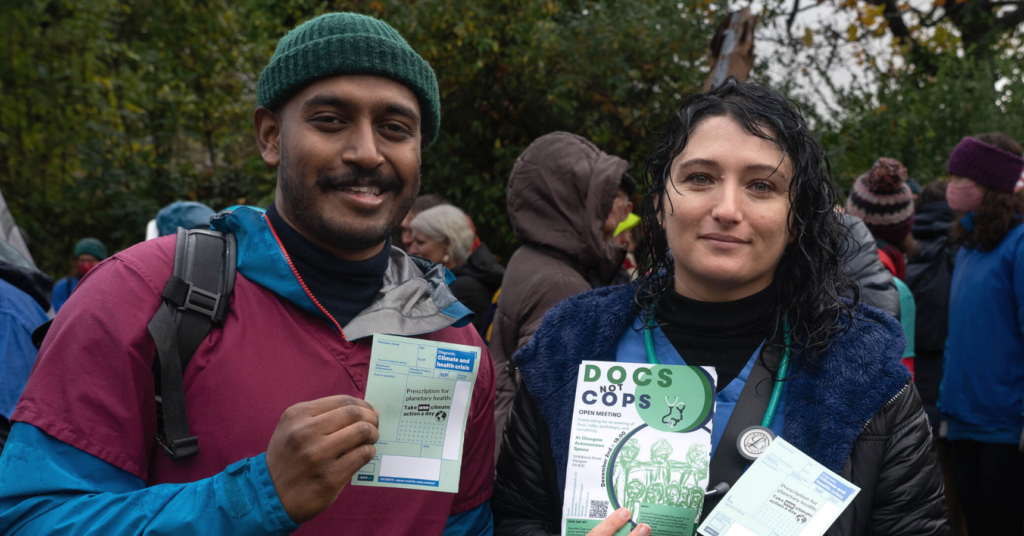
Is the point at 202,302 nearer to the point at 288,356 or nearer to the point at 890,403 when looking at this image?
Answer: the point at 288,356

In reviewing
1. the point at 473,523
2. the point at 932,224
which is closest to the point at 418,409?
the point at 473,523

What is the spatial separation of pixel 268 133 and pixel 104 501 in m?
0.95

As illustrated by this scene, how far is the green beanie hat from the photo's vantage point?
5.86 ft

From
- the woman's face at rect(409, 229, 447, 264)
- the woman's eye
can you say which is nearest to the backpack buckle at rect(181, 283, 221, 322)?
the woman's eye

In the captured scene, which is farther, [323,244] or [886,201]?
[886,201]

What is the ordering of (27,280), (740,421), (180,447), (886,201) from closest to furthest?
(180,447) → (740,421) → (27,280) → (886,201)

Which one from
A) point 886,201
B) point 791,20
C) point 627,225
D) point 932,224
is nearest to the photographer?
point 886,201

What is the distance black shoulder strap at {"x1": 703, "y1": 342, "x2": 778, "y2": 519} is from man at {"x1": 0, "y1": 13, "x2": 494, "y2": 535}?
1.96ft

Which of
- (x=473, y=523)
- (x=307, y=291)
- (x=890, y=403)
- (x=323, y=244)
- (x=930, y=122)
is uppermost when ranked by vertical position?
(x=930, y=122)

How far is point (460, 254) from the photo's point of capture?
18.2 feet

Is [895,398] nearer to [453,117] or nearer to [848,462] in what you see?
[848,462]

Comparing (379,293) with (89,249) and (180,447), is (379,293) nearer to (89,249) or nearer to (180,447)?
(180,447)

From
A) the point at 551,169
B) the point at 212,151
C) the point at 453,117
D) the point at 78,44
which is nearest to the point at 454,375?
the point at 551,169

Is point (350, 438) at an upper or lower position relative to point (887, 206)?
lower
